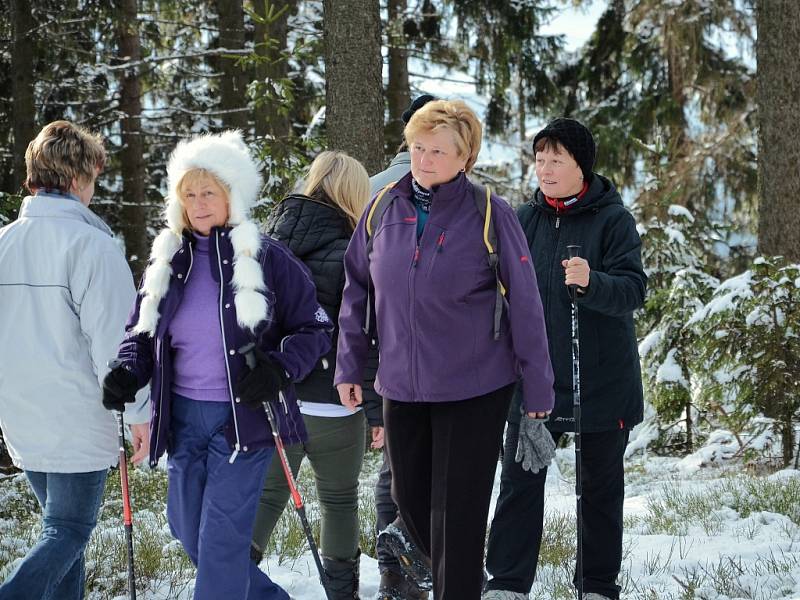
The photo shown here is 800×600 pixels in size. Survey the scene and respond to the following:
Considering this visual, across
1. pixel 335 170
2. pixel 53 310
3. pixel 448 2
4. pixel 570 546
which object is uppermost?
pixel 448 2

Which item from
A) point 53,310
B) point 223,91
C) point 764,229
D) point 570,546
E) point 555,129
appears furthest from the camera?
point 223,91

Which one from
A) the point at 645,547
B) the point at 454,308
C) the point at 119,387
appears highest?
the point at 454,308

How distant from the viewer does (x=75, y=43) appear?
48.1ft

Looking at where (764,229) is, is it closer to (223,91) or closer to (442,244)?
(442,244)

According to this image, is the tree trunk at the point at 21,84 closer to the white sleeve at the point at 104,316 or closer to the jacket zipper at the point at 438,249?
the white sleeve at the point at 104,316

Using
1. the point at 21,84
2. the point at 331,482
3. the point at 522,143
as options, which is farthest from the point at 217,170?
the point at 522,143

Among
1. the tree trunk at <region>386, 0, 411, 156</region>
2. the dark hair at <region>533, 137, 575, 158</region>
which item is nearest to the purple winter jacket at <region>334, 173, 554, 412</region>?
the dark hair at <region>533, 137, 575, 158</region>

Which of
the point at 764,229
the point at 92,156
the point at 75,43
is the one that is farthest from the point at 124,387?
the point at 75,43

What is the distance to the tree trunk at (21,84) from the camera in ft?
43.3

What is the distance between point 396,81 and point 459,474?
1387 cm

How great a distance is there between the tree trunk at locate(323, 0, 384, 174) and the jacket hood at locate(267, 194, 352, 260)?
125 inches

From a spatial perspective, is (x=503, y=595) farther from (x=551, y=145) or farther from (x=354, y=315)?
(x=551, y=145)

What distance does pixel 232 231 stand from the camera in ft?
12.1

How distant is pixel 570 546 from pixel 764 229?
548cm
